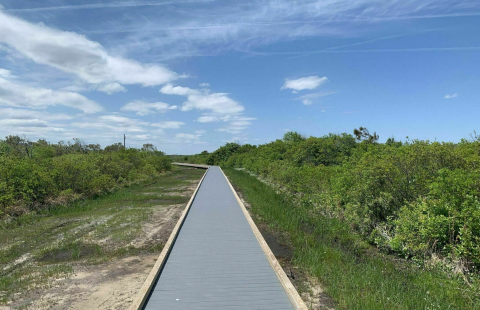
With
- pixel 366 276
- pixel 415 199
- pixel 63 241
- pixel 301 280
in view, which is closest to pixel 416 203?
pixel 415 199

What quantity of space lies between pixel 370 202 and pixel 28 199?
12.3 m

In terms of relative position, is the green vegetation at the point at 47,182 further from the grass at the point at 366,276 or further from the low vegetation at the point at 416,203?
the low vegetation at the point at 416,203

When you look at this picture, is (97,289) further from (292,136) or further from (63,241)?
(292,136)

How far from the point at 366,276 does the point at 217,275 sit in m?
2.60

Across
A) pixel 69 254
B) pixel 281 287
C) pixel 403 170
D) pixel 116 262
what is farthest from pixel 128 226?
pixel 403 170

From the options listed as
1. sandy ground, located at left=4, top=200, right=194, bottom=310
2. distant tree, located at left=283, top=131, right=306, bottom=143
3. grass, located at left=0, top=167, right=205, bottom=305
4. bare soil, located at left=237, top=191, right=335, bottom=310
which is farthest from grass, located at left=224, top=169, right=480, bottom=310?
distant tree, located at left=283, top=131, right=306, bottom=143

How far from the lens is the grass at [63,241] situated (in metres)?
5.66

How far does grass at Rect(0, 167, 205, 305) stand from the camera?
18.6 feet

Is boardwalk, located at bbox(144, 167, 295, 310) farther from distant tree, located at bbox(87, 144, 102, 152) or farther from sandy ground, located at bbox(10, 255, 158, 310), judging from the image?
distant tree, located at bbox(87, 144, 102, 152)

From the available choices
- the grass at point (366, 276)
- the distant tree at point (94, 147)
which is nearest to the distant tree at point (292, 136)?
the distant tree at point (94, 147)

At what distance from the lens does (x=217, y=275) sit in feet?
16.5

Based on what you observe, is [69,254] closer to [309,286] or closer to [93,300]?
[93,300]

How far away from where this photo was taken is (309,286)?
4996 mm

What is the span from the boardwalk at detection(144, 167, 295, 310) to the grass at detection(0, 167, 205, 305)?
1.43 m
